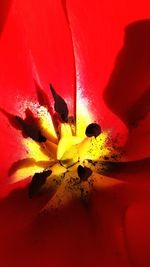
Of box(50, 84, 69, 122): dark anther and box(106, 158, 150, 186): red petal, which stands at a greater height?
box(50, 84, 69, 122): dark anther

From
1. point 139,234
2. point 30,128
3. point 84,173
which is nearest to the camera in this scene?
point 139,234

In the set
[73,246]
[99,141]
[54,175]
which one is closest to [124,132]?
[99,141]

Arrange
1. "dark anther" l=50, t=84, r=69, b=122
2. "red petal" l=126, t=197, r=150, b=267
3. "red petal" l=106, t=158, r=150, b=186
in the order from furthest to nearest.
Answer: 1. "dark anther" l=50, t=84, r=69, b=122
2. "red petal" l=106, t=158, r=150, b=186
3. "red petal" l=126, t=197, r=150, b=267

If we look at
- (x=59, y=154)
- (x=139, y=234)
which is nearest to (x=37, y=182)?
(x=59, y=154)

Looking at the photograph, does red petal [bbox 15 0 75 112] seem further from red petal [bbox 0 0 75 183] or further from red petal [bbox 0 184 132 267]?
red petal [bbox 0 184 132 267]

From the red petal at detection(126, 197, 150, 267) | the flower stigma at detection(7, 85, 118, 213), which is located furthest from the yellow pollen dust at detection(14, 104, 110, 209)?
the red petal at detection(126, 197, 150, 267)

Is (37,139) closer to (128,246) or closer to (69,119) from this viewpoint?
(69,119)

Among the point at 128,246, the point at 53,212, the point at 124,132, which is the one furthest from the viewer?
the point at 124,132

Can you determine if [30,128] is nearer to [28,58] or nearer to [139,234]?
[28,58]
